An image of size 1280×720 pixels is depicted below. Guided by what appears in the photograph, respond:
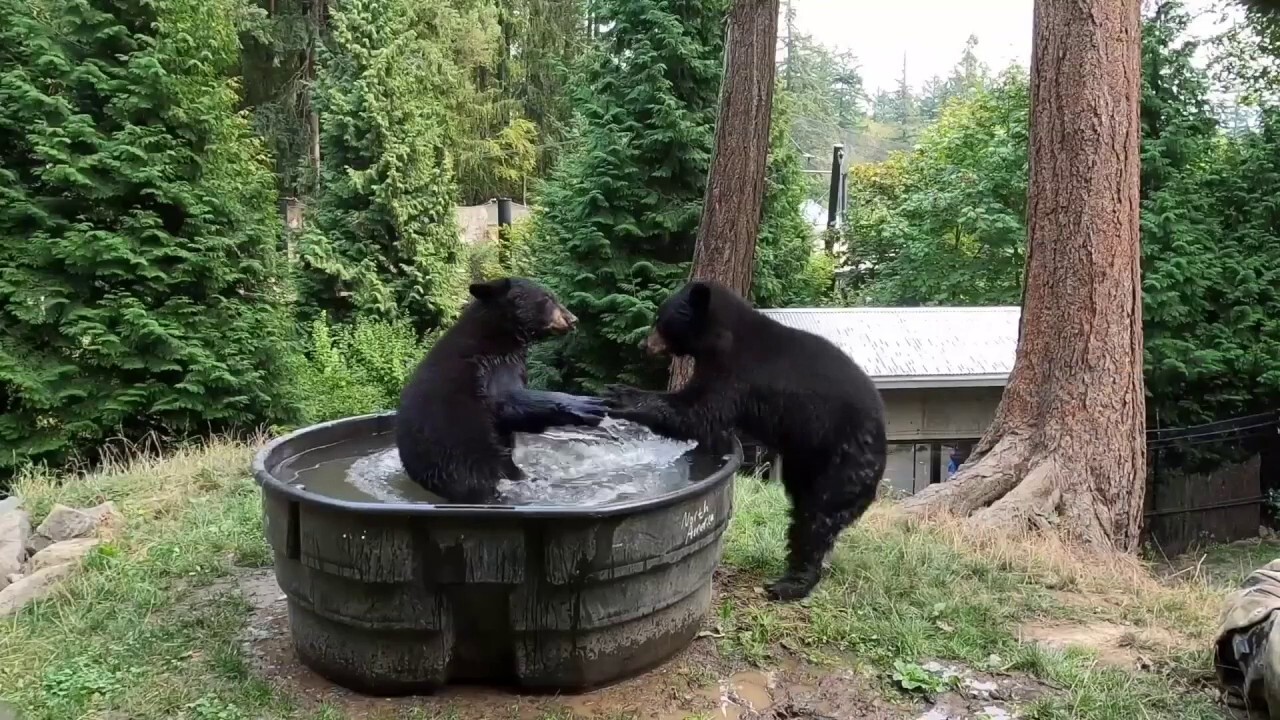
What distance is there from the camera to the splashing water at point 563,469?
4.42 m

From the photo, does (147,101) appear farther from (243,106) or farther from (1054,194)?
(243,106)

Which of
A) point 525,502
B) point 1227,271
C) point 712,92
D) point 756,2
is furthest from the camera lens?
point 712,92

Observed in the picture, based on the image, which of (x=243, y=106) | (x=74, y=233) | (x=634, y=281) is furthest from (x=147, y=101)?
(x=243, y=106)

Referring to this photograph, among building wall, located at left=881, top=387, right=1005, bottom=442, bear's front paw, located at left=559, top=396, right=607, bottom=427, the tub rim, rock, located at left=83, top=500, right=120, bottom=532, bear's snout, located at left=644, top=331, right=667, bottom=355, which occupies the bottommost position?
building wall, located at left=881, top=387, right=1005, bottom=442

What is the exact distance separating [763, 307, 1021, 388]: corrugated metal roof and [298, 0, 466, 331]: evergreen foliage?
724 centimetres

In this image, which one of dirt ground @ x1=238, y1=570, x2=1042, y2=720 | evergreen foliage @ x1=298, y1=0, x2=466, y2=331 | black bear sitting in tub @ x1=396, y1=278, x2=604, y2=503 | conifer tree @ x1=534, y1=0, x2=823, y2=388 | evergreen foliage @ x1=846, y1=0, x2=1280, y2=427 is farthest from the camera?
evergreen foliage @ x1=298, y1=0, x2=466, y2=331

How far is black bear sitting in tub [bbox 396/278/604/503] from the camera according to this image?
395 cm

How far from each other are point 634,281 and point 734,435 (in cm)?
798

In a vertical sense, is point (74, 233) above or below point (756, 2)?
below

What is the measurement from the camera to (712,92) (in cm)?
1281

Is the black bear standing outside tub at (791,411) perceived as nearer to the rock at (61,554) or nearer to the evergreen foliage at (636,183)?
the rock at (61,554)

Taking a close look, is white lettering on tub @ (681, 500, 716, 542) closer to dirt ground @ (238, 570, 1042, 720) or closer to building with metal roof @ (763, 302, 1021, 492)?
dirt ground @ (238, 570, 1042, 720)

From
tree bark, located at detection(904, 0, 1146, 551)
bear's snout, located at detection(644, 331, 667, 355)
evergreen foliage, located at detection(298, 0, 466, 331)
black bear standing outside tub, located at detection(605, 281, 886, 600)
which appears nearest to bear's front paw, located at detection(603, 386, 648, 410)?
black bear standing outside tub, located at detection(605, 281, 886, 600)

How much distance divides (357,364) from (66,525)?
8.81 m
